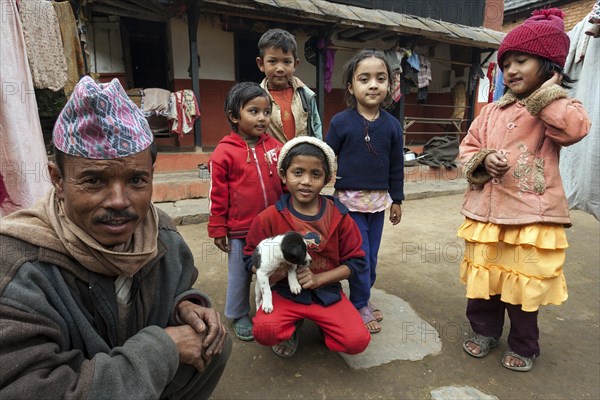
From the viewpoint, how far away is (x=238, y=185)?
2.25m

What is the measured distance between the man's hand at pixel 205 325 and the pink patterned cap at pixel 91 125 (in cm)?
63

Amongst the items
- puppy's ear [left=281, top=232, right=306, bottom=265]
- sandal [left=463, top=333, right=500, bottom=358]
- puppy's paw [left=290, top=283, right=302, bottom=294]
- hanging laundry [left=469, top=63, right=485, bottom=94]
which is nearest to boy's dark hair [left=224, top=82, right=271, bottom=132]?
puppy's ear [left=281, top=232, right=306, bottom=265]

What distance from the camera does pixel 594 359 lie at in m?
→ 2.17

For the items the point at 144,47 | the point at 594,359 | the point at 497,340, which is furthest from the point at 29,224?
the point at 144,47

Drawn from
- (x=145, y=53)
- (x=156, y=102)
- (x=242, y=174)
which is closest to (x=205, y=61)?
(x=145, y=53)

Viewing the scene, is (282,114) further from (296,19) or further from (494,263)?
(296,19)

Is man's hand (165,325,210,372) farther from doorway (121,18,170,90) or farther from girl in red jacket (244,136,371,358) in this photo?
doorway (121,18,170,90)

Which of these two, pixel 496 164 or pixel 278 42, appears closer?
pixel 496 164

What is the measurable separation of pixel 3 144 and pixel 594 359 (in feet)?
13.3

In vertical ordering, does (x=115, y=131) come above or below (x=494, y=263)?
above

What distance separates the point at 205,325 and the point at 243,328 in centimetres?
109

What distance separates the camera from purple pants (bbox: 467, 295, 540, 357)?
79.5 inches

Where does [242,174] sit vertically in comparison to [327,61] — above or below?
below

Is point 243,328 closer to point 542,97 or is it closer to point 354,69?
point 354,69
